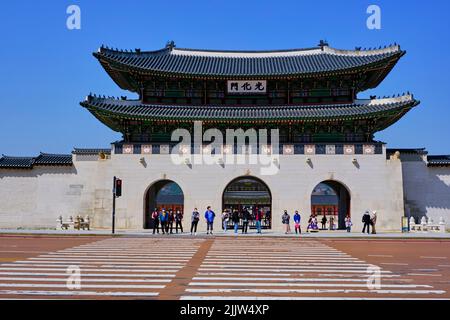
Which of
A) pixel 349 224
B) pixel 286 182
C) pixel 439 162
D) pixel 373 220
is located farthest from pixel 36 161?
pixel 439 162

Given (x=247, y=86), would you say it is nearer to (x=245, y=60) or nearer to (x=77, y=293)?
(x=245, y=60)

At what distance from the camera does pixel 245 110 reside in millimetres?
30891

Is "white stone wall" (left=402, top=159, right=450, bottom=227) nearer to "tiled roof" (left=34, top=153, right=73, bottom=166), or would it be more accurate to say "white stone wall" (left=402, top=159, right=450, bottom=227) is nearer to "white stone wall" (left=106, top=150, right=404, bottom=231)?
"white stone wall" (left=106, top=150, right=404, bottom=231)

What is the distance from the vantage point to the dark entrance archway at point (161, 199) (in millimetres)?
31312

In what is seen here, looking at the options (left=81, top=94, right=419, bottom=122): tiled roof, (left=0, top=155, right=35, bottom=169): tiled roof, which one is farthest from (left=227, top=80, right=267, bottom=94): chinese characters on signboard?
(left=0, top=155, right=35, bottom=169): tiled roof

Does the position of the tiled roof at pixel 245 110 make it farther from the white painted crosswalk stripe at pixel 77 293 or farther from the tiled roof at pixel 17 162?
the white painted crosswalk stripe at pixel 77 293

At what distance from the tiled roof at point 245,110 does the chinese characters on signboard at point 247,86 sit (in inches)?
47.3

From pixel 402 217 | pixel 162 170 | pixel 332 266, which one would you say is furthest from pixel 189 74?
pixel 332 266

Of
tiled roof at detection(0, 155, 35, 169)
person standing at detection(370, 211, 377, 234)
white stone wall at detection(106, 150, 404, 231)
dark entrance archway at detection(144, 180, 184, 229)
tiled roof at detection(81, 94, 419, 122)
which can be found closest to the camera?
person standing at detection(370, 211, 377, 234)

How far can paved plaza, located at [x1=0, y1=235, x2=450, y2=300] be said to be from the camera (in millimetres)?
8188

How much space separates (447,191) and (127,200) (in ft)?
70.3

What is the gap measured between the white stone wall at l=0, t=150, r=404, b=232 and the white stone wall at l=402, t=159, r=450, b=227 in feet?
5.32

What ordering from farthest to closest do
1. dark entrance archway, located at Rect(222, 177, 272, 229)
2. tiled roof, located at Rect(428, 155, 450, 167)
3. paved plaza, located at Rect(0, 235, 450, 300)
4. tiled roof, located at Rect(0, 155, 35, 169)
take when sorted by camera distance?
dark entrance archway, located at Rect(222, 177, 272, 229)
tiled roof, located at Rect(0, 155, 35, 169)
tiled roof, located at Rect(428, 155, 450, 167)
paved plaza, located at Rect(0, 235, 450, 300)
